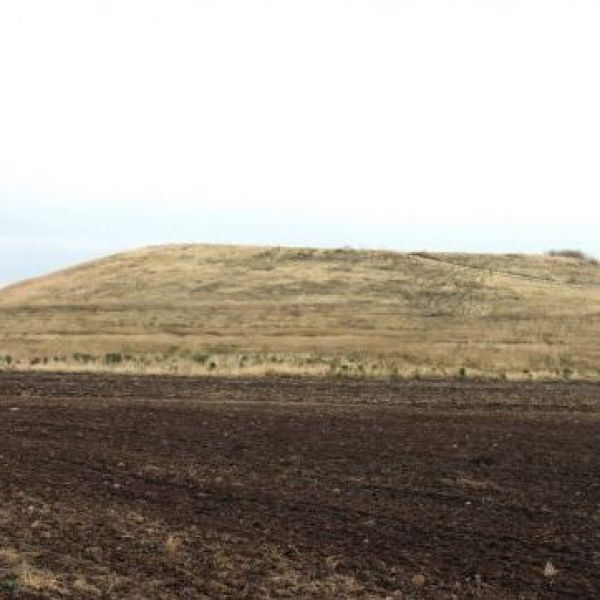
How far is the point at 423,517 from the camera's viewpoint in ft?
34.6

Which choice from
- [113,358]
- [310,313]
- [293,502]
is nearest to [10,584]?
[293,502]

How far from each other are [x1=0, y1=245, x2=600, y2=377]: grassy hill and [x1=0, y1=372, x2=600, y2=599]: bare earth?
606 inches

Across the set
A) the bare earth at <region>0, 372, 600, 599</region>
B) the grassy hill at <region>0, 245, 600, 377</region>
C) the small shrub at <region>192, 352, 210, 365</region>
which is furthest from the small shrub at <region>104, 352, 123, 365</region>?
the bare earth at <region>0, 372, 600, 599</region>

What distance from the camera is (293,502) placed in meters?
11.0

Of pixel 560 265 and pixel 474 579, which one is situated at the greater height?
pixel 560 265

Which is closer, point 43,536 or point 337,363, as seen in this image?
point 43,536

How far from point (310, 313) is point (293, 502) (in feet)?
156

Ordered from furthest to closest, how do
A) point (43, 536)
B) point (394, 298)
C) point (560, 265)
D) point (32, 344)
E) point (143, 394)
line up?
point (560, 265), point (394, 298), point (32, 344), point (143, 394), point (43, 536)

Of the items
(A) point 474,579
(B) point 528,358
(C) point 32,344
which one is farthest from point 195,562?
(C) point 32,344

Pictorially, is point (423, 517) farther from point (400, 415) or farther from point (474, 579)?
point (400, 415)

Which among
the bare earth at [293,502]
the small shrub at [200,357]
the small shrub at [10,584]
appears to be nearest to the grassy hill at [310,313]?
the small shrub at [200,357]

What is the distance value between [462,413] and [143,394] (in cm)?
796

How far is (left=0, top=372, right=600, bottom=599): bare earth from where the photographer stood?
8391 millimetres

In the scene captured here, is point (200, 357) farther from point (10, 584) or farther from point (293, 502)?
point (10, 584)
